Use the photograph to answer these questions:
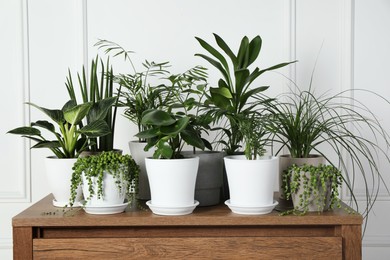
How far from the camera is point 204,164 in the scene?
1.63 meters

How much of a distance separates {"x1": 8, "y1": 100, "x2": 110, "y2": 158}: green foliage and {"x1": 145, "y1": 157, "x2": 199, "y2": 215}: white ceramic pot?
21cm

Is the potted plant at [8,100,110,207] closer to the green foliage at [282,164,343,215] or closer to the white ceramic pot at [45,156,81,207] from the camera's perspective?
the white ceramic pot at [45,156,81,207]

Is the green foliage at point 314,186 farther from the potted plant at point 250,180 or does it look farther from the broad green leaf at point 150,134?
the broad green leaf at point 150,134

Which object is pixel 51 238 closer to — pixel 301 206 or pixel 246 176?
pixel 246 176

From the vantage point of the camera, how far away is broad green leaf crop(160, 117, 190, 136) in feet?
4.72

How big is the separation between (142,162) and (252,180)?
430 millimetres

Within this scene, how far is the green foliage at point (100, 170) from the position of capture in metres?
1.49

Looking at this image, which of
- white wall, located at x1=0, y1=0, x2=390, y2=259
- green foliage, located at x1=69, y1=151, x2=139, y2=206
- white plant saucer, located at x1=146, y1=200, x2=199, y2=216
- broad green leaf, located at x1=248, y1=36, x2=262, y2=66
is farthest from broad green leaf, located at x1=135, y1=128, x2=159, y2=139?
→ white wall, located at x1=0, y1=0, x2=390, y2=259

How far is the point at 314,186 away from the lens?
148cm

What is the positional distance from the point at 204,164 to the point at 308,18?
0.93 metres

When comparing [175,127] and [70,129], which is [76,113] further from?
[175,127]

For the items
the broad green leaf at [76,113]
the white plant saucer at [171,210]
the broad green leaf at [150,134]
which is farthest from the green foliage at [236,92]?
the broad green leaf at [76,113]

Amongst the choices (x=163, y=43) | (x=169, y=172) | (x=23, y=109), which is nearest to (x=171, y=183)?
(x=169, y=172)

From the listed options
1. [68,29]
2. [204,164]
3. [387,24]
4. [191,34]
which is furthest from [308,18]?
[68,29]
